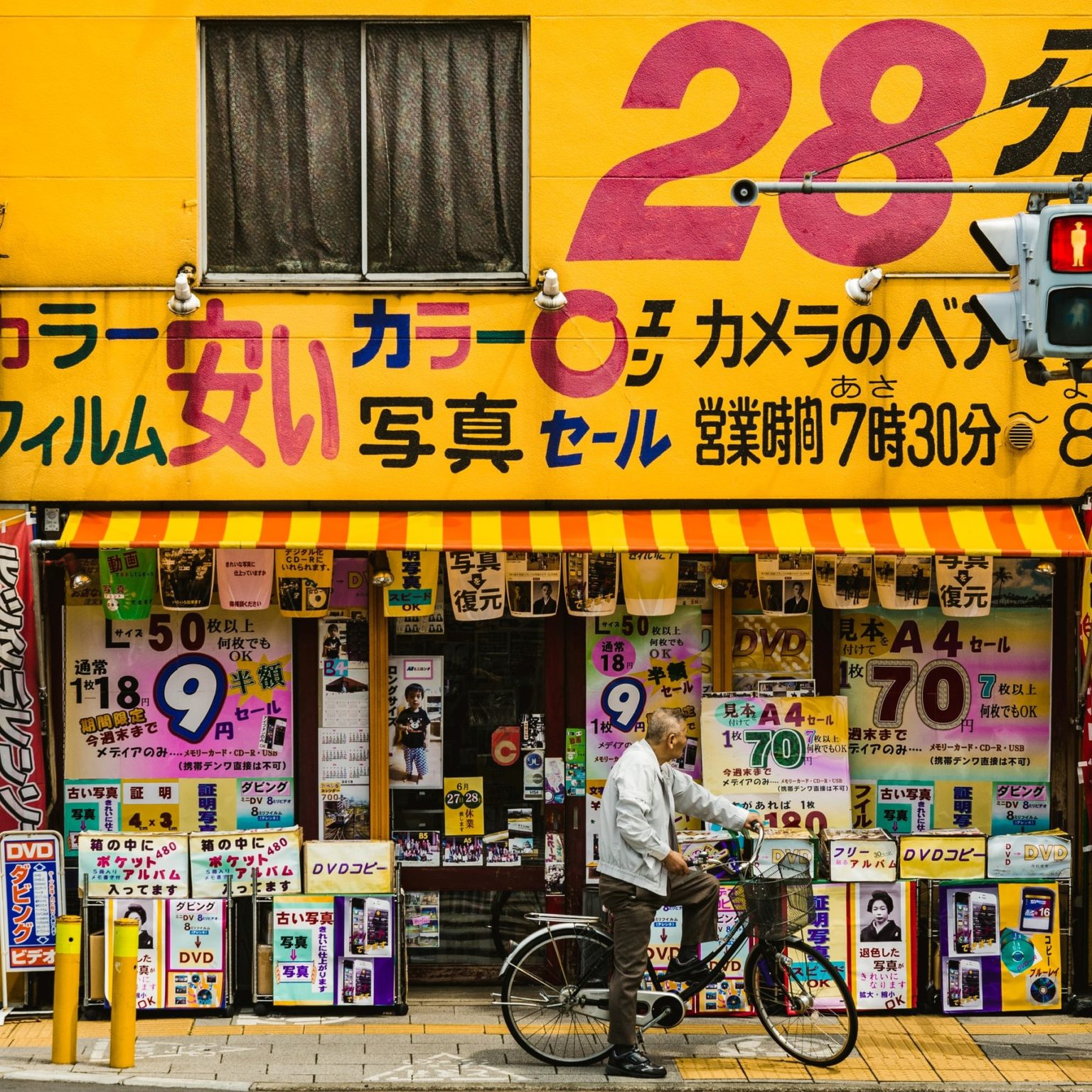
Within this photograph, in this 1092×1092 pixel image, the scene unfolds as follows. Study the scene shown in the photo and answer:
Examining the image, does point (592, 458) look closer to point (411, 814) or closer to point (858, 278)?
point (858, 278)

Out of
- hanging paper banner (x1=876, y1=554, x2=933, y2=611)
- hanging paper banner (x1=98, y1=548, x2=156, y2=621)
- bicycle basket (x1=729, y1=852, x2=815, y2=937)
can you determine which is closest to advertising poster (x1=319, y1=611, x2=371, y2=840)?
hanging paper banner (x1=98, y1=548, x2=156, y2=621)

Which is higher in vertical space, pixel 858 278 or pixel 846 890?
pixel 858 278

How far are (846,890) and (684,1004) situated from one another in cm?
158

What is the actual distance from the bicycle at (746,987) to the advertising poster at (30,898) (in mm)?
3225

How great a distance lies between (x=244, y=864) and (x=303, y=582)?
6.44 ft

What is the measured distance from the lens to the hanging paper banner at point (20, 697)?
33.4 feet

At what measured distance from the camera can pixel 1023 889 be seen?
1022cm

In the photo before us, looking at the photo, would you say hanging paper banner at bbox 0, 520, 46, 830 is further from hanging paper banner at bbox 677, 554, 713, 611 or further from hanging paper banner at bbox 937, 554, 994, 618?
hanging paper banner at bbox 937, 554, 994, 618

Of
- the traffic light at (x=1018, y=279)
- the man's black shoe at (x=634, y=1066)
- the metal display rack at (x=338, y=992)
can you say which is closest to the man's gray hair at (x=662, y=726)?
the man's black shoe at (x=634, y=1066)

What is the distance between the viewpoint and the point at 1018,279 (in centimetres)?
823

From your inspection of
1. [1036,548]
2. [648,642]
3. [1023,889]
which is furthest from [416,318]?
[1023,889]

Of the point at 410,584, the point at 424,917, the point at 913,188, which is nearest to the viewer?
the point at 913,188

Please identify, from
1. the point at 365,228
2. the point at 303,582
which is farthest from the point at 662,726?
the point at 365,228

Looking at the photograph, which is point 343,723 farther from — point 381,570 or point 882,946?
point 882,946
